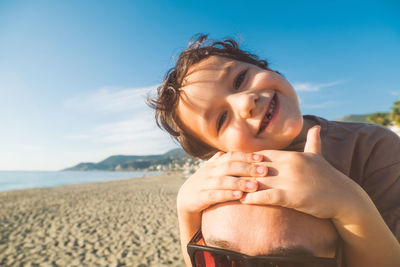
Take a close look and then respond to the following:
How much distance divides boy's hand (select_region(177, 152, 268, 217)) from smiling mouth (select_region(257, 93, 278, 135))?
1.13 ft

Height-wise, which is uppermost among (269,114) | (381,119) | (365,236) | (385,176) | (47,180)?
(381,119)

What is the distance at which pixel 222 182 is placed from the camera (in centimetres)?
85

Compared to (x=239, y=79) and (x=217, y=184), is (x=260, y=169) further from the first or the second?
(x=239, y=79)

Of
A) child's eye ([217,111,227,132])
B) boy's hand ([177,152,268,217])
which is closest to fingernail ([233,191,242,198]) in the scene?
boy's hand ([177,152,268,217])

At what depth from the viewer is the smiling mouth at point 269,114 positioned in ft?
4.01

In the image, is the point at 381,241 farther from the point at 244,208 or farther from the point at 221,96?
the point at 221,96

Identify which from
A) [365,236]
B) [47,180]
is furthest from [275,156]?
[47,180]

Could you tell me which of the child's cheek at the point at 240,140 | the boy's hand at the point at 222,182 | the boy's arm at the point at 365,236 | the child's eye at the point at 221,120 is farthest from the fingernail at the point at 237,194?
the child's eye at the point at 221,120

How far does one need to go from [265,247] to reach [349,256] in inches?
12.4

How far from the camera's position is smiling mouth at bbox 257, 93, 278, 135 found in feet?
4.01

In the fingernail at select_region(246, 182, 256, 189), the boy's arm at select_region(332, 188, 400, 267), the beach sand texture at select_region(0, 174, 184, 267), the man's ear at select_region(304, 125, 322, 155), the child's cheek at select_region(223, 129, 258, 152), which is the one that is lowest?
the beach sand texture at select_region(0, 174, 184, 267)

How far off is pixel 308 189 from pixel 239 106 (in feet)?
2.08

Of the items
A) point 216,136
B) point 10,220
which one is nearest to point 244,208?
point 216,136

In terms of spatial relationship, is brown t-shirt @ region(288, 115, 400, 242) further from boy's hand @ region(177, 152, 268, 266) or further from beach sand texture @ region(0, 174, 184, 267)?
beach sand texture @ region(0, 174, 184, 267)
